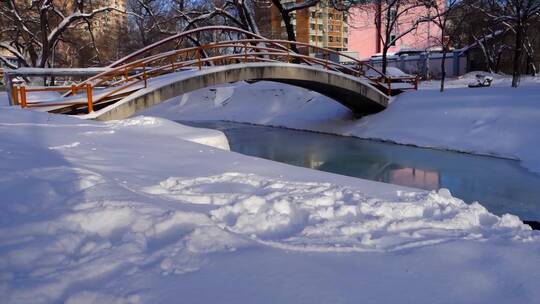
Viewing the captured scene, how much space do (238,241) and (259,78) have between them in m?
13.5

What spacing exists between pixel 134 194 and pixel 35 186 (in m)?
0.87

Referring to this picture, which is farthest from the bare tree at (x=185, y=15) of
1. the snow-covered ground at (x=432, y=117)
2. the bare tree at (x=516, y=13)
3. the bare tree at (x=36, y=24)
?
the bare tree at (x=516, y=13)

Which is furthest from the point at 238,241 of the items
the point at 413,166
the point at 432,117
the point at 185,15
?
the point at 185,15

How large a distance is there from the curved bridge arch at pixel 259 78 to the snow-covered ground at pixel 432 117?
37.6 inches

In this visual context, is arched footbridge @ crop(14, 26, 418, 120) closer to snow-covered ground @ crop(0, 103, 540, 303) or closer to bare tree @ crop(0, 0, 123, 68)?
snow-covered ground @ crop(0, 103, 540, 303)

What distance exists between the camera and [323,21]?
75.3m

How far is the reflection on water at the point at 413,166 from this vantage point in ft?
30.6

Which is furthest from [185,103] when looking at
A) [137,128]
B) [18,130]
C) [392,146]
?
[18,130]

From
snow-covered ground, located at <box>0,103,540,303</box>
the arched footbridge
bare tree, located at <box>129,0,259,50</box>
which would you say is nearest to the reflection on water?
the arched footbridge

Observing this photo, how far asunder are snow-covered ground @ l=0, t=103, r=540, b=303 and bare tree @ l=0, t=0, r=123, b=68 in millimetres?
18696

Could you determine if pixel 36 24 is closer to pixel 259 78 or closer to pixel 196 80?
pixel 196 80

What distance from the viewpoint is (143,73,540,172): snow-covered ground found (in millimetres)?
14282

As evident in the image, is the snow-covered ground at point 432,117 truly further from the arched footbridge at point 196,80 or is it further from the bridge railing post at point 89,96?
the bridge railing post at point 89,96

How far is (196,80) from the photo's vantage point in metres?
14.6
